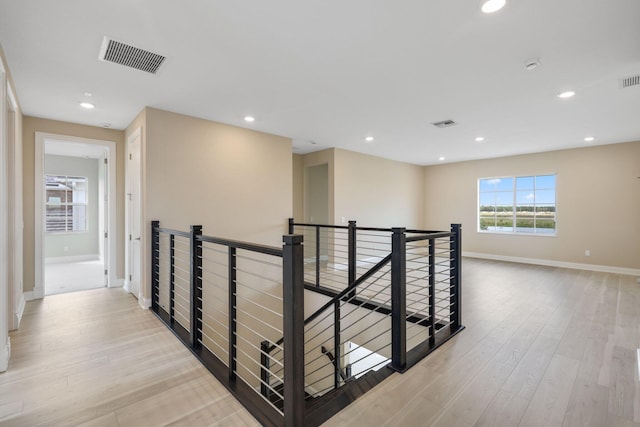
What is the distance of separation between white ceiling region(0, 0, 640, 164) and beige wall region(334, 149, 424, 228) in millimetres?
2036

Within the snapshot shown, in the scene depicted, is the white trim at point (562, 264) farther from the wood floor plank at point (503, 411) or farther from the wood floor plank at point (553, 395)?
the wood floor plank at point (503, 411)

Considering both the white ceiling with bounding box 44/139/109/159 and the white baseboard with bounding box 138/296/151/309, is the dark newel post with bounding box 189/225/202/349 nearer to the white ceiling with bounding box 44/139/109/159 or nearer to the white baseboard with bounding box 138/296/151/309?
the white baseboard with bounding box 138/296/151/309

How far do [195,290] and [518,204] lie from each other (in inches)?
304

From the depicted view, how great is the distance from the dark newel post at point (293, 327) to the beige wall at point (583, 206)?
24.4 ft

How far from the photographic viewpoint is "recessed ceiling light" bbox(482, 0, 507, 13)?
6.09 feet

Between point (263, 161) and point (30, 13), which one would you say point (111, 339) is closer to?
point (30, 13)

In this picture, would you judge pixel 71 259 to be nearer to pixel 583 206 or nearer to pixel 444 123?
pixel 444 123

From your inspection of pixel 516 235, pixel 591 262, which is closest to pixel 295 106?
pixel 516 235

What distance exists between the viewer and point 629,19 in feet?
6.68

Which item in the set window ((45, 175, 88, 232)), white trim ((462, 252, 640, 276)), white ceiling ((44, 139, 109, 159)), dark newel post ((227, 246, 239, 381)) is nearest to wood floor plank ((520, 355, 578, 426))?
dark newel post ((227, 246, 239, 381))

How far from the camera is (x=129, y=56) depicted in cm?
253

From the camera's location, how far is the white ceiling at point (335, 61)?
6.49 feet

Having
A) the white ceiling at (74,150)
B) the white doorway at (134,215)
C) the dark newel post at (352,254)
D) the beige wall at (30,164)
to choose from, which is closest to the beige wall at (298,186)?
the dark newel post at (352,254)

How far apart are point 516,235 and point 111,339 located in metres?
8.23
